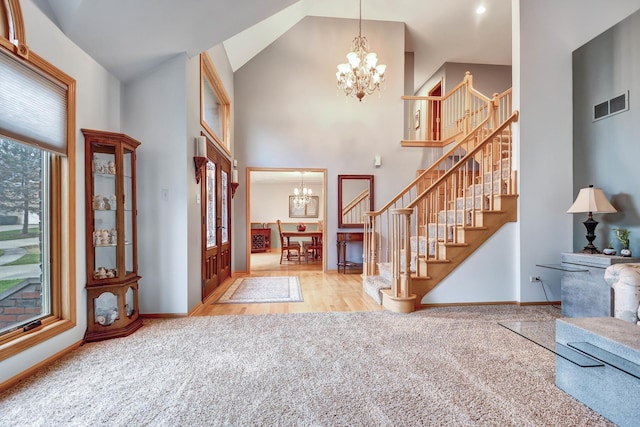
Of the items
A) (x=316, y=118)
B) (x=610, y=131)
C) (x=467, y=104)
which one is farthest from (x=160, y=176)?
(x=467, y=104)

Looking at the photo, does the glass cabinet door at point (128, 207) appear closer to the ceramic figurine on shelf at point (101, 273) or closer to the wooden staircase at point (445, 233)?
the ceramic figurine on shelf at point (101, 273)

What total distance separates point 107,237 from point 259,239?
7.17 metres

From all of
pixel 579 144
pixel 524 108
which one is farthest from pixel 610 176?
pixel 524 108

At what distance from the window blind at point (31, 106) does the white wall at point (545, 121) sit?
14.5ft

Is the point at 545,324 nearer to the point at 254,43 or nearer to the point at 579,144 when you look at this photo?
the point at 579,144

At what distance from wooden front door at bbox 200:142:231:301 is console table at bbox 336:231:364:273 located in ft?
6.73

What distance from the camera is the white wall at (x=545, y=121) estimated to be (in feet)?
11.9

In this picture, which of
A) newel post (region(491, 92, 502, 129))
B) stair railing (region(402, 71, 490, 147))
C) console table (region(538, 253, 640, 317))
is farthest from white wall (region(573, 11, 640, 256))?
stair railing (region(402, 71, 490, 147))

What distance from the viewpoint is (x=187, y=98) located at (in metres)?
3.13

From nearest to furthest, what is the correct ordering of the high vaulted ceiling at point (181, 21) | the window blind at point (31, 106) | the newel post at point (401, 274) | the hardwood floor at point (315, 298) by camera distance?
the window blind at point (31, 106) → the high vaulted ceiling at point (181, 21) → the newel post at point (401, 274) → the hardwood floor at point (315, 298)

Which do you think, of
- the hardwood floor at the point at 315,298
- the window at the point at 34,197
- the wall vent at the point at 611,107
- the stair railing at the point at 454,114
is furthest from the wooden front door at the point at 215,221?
the wall vent at the point at 611,107

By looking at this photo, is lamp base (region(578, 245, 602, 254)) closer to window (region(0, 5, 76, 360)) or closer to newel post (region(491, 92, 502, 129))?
newel post (region(491, 92, 502, 129))

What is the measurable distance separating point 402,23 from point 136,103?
5.35 m

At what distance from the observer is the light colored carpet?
1.57 m
